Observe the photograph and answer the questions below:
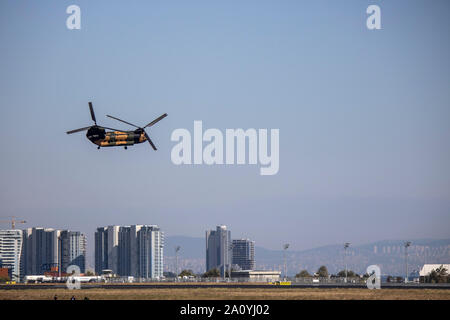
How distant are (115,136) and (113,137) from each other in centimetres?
36

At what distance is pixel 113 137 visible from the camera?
11975 centimetres

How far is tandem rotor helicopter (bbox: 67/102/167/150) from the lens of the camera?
117375 millimetres

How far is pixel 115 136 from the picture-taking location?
120m

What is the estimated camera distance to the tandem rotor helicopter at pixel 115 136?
117375 millimetres

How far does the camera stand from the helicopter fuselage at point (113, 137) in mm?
117312
